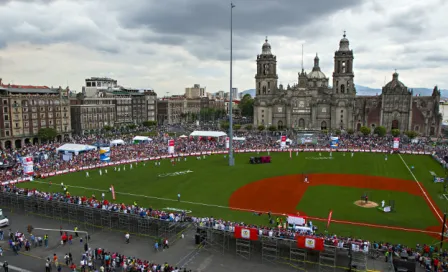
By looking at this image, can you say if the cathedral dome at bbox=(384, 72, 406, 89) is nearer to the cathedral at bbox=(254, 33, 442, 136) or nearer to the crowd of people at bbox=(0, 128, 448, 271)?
the cathedral at bbox=(254, 33, 442, 136)

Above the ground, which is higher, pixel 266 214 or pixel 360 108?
pixel 360 108

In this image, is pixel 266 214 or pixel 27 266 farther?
pixel 266 214

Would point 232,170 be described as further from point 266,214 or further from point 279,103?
point 279,103

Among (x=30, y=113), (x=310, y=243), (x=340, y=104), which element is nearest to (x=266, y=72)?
(x=340, y=104)

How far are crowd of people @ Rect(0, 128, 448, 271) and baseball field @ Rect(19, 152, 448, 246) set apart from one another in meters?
2.69

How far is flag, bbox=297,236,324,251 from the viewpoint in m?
21.2

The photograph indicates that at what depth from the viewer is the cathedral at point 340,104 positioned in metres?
90.0

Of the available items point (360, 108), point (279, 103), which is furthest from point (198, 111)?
point (360, 108)

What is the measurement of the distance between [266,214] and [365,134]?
64329 millimetres

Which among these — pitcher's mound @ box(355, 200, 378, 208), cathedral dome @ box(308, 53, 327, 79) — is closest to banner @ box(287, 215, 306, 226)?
pitcher's mound @ box(355, 200, 378, 208)

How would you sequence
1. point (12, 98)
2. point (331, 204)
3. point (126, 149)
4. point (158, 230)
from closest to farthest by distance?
point (158, 230), point (331, 204), point (126, 149), point (12, 98)

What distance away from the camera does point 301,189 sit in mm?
39531

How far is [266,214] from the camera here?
31.2m

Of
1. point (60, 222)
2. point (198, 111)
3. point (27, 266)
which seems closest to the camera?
point (27, 266)
